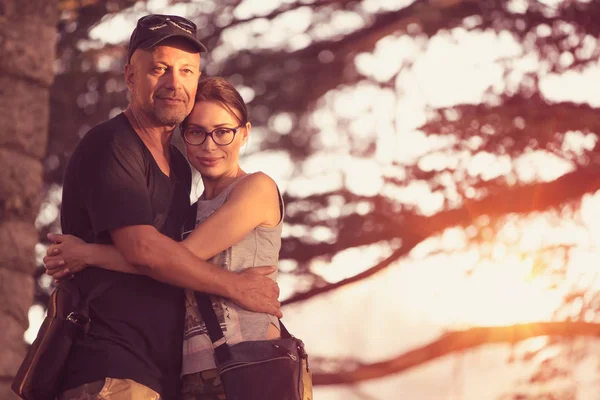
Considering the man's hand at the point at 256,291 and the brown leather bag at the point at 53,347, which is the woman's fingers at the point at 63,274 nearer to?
the brown leather bag at the point at 53,347

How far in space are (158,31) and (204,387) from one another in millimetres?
809

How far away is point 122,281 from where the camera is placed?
7.13 feet

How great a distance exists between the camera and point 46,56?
13.3 feet

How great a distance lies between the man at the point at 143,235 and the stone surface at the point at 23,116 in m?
1.73

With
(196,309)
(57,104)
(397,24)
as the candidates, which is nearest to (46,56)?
(57,104)

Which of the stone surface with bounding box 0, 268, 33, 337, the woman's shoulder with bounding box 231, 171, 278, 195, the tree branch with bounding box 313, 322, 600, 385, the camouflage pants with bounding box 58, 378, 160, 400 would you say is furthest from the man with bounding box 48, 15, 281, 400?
the tree branch with bounding box 313, 322, 600, 385

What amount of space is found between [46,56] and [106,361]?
7.40ft

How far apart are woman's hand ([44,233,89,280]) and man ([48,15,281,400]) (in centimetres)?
3

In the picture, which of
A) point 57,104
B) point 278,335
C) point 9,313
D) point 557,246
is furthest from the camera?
point 57,104

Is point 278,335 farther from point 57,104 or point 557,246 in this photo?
point 57,104

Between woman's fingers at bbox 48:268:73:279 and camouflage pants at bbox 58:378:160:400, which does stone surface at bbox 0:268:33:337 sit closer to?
woman's fingers at bbox 48:268:73:279

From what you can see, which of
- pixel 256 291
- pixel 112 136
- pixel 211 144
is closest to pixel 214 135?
pixel 211 144

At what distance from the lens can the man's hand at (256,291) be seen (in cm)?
215

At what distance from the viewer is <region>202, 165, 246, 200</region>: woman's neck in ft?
7.69
